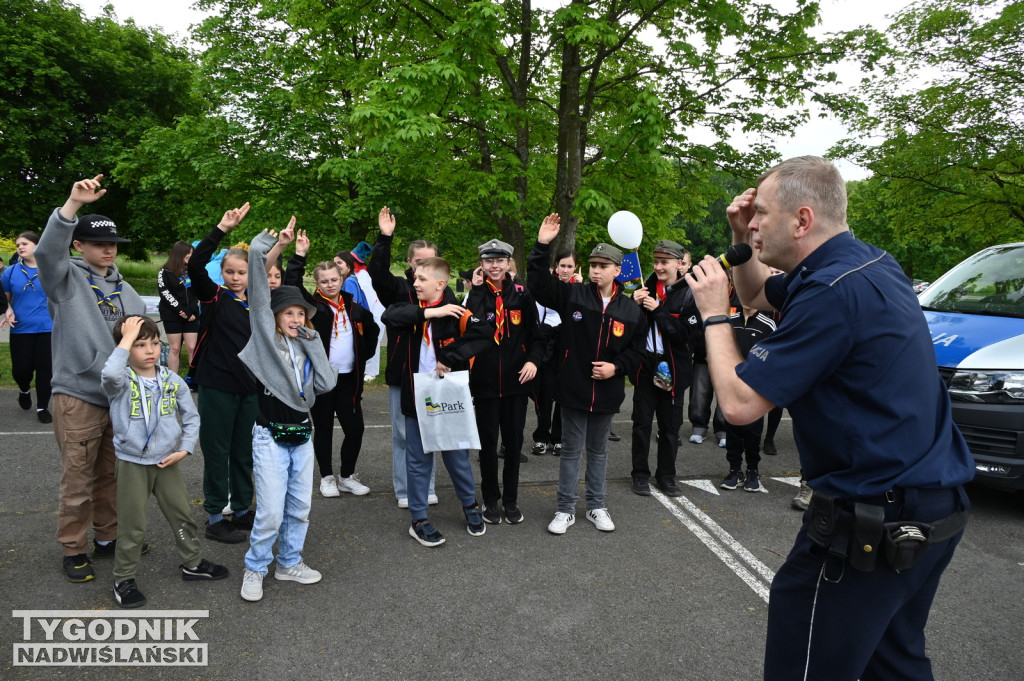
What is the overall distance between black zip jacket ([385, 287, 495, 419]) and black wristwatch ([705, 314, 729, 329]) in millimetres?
2500

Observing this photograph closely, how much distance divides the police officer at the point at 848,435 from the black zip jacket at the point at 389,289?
2941 mm

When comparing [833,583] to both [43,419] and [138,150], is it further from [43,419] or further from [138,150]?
[138,150]

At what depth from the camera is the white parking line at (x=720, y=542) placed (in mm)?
4125

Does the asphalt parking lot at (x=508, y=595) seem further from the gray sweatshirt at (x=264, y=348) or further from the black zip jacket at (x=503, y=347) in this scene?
the gray sweatshirt at (x=264, y=348)

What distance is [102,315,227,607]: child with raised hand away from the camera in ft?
11.6

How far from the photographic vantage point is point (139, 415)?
141 inches

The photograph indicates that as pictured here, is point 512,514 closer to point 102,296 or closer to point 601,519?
point 601,519

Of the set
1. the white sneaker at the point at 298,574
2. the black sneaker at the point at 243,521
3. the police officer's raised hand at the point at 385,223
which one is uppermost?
the police officer's raised hand at the point at 385,223

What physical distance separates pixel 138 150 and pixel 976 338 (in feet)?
55.8

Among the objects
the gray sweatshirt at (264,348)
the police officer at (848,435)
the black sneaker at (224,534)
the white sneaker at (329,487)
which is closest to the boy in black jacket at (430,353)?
the gray sweatshirt at (264,348)

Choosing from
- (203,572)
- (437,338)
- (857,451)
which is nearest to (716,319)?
(857,451)

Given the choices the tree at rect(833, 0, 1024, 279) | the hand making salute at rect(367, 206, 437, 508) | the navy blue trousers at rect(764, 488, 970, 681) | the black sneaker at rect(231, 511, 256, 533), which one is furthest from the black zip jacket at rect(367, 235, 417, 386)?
the tree at rect(833, 0, 1024, 279)

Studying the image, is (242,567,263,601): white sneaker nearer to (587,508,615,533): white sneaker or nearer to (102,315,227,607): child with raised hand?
(102,315,227,607): child with raised hand

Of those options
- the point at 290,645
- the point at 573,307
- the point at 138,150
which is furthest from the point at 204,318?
the point at 138,150
